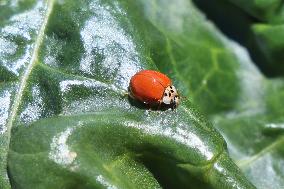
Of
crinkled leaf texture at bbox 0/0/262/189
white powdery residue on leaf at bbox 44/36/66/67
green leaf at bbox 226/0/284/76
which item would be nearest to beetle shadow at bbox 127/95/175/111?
crinkled leaf texture at bbox 0/0/262/189

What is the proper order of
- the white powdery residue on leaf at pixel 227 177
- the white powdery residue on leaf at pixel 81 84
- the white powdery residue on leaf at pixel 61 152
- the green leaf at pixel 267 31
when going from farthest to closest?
1. the green leaf at pixel 267 31
2. the white powdery residue on leaf at pixel 81 84
3. the white powdery residue on leaf at pixel 227 177
4. the white powdery residue on leaf at pixel 61 152

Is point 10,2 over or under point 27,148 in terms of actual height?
over

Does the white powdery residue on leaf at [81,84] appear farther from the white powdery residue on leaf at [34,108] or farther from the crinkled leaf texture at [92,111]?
the white powdery residue on leaf at [34,108]

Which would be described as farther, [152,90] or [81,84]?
[152,90]

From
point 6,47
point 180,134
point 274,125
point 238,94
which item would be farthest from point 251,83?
point 6,47

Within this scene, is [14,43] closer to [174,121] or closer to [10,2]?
[10,2]

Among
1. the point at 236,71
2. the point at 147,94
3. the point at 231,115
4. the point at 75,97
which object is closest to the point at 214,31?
the point at 236,71

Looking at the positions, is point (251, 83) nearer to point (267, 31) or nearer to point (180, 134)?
point (267, 31)

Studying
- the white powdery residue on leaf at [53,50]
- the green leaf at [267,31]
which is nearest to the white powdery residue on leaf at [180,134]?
the white powdery residue on leaf at [53,50]
